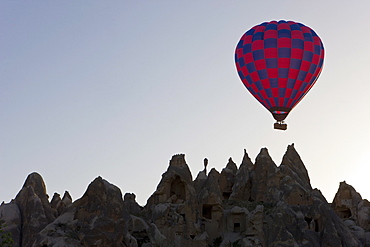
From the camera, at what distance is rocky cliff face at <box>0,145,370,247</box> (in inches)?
1527

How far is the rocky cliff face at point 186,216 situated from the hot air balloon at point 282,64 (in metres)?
7.69

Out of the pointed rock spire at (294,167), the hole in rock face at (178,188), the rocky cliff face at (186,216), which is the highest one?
the pointed rock spire at (294,167)

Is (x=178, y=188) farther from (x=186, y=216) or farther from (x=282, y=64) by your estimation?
(x=282, y=64)

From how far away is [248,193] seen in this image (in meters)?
59.3

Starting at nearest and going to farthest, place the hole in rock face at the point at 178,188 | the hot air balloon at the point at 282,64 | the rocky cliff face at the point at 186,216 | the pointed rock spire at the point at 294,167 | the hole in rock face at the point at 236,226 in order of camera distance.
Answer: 1. the rocky cliff face at the point at 186,216
2. the hot air balloon at the point at 282,64
3. the hole in rock face at the point at 236,226
4. the hole in rock face at the point at 178,188
5. the pointed rock spire at the point at 294,167

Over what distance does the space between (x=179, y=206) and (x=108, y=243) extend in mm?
12447

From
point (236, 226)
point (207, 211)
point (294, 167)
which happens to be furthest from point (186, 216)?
point (294, 167)

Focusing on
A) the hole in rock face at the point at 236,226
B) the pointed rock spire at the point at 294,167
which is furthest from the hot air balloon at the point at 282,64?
the pointed rock spire at the point at 294,167

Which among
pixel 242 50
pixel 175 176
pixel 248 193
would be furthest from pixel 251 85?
pixel 248 193

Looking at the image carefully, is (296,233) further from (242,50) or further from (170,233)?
(242,50)

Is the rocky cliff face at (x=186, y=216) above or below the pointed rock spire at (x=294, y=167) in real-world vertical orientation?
below

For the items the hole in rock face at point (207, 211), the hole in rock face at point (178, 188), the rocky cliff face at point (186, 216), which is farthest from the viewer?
the hole in rock face at point (207, 211)

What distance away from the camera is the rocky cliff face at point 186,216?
38.8 m

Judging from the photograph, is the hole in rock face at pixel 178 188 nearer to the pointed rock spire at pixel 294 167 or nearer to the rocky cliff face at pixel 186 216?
the rocky cliff face at pixel 186 216
